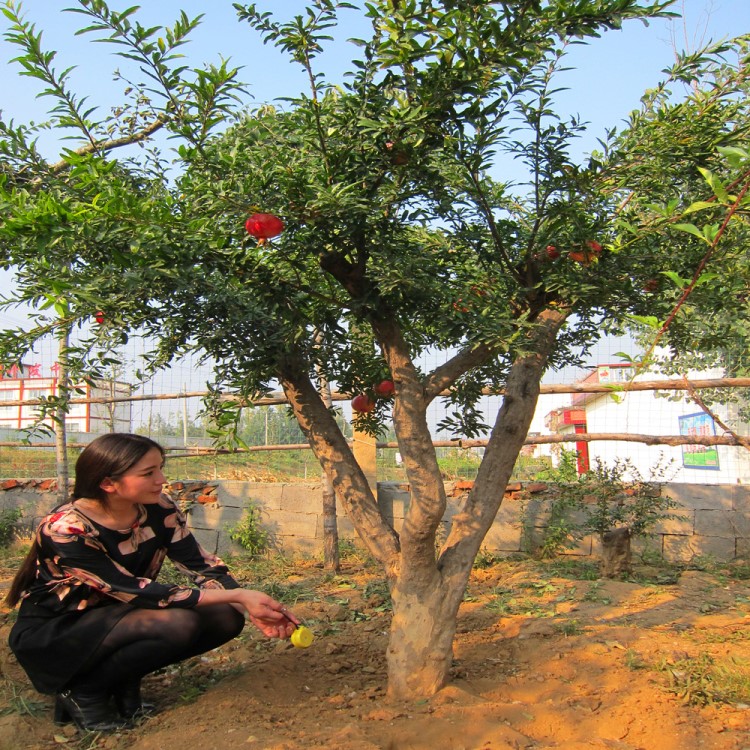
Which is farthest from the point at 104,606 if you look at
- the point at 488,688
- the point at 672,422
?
the point at 672,422

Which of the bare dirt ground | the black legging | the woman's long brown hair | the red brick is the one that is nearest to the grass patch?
the bare dirt ground

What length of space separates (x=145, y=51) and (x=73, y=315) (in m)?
0.88

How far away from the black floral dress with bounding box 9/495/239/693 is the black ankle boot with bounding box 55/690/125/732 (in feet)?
0.24

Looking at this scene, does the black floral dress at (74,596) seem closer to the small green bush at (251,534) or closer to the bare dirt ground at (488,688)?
the bare dirt ground at (488,688)

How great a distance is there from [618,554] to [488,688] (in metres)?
2.42

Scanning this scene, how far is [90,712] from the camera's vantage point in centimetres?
271

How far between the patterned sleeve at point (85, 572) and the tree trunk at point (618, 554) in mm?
3310

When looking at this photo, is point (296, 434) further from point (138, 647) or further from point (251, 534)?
point (138, 647)

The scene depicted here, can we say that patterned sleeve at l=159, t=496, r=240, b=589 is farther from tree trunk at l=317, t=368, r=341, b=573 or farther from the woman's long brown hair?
tree trunk at l=317, t=368, r=341, b=573

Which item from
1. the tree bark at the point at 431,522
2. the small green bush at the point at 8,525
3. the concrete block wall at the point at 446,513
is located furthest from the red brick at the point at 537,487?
the small green bush at the point at 8,525

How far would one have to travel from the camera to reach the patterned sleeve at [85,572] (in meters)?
2.65

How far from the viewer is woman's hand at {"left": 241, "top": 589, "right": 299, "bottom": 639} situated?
264cm

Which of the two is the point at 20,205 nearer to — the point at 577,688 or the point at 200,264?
the point at 200,264

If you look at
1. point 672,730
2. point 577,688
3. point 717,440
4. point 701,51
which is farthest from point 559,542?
point 701,51
